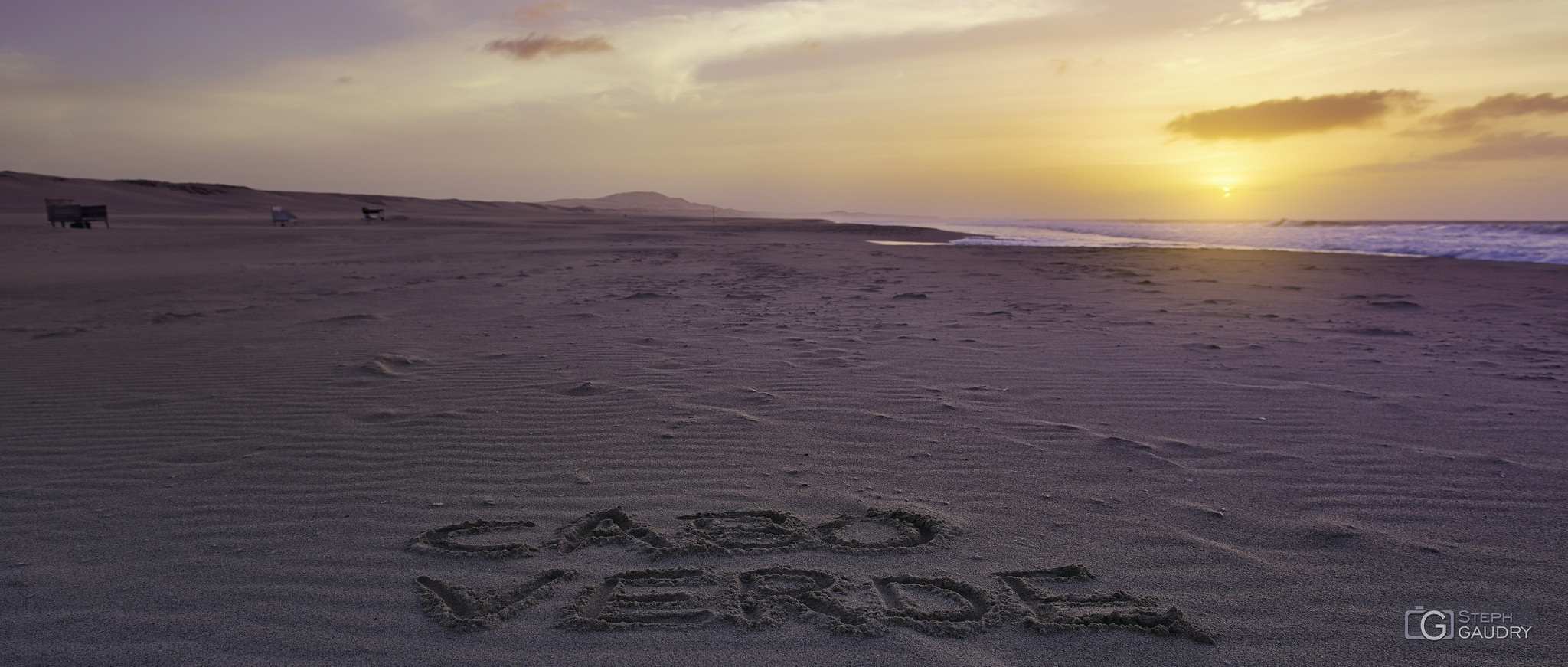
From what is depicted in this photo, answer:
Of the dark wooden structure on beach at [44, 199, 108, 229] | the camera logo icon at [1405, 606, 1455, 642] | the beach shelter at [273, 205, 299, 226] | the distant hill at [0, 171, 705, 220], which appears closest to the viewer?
the camera logo icon at [1405, 606, 1455, 642]

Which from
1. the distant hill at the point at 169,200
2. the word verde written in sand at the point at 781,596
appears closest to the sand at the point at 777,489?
the word verde written in sand at the point at 781,596

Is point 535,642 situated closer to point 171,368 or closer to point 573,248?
point 171,368

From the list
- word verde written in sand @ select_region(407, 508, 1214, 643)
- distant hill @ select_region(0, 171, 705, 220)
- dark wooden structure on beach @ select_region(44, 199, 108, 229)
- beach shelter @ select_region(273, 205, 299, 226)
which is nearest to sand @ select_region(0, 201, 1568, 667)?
word verde written in sand @ select_region(407, 508, 1214, 643)

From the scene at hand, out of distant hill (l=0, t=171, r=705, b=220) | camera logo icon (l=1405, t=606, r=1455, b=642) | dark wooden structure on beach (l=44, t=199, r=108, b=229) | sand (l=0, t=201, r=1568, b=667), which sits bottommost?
camera logo icon (l=1405, t=606, r=1455, b=642)

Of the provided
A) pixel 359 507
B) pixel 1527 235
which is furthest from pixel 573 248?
pixel 1527 235

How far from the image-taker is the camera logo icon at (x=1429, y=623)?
2.25 meters

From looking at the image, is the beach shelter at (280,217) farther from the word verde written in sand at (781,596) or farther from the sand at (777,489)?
the word verde written in sand at (781,596)

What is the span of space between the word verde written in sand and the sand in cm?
1

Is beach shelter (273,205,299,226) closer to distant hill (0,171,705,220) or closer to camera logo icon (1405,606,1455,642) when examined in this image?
distant hill (0,171,705,220)

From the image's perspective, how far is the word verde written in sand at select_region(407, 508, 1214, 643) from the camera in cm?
229

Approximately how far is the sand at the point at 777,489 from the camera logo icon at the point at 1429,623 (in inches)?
1.8

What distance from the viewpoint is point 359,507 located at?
3.16 meters

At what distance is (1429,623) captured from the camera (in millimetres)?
2309

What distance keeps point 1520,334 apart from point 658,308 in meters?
8.22
